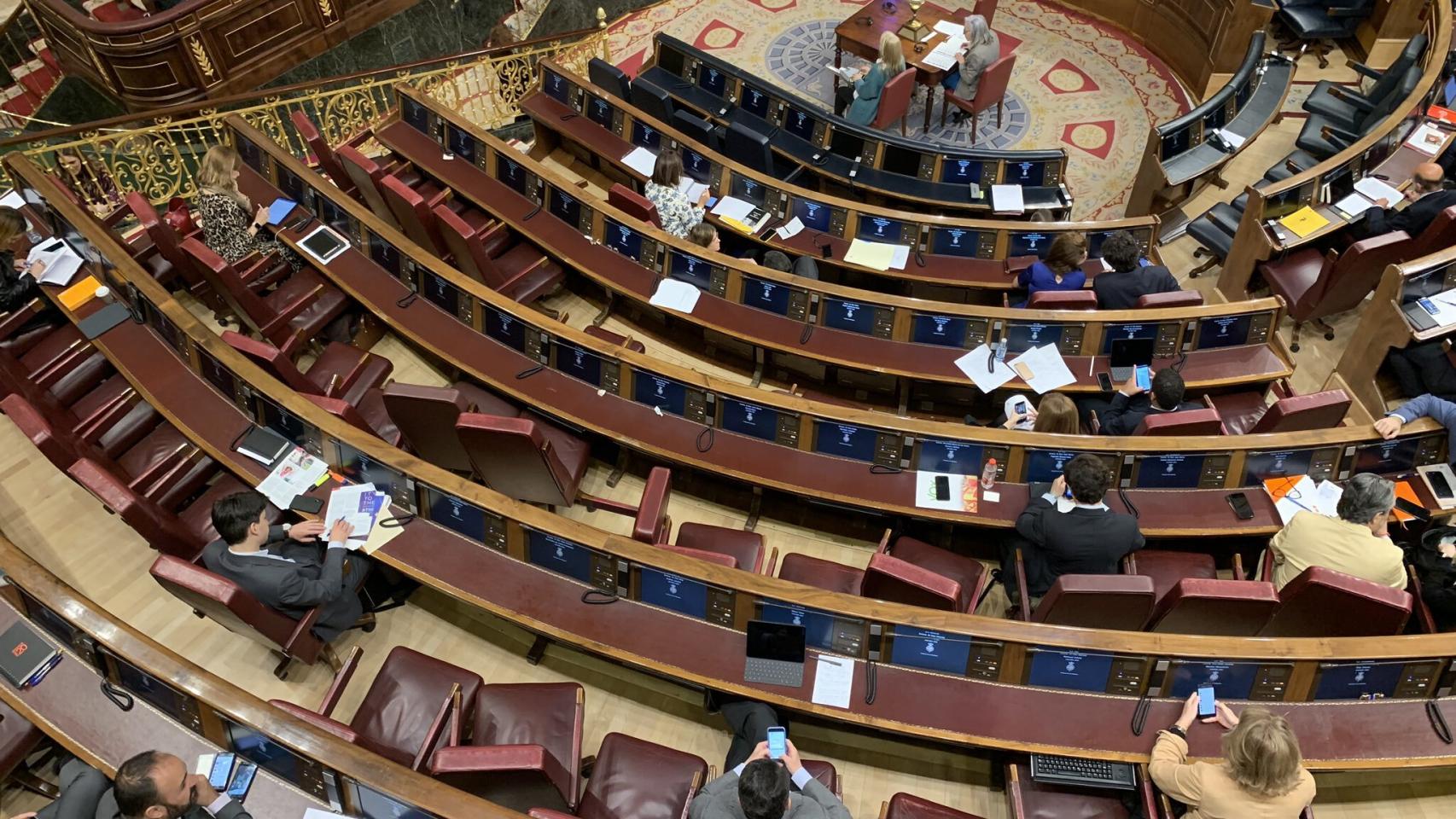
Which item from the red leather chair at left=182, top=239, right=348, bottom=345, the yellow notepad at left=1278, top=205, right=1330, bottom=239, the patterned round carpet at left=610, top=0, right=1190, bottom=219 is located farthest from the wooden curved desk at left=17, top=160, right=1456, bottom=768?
the patterned round carpet at left=610, top=0, right=1190, bottom=219

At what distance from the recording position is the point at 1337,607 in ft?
12.4

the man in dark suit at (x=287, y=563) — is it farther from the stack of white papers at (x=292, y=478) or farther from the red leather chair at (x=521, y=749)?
the red leather chair at (x=521, y=749)

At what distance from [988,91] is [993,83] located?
76 mm

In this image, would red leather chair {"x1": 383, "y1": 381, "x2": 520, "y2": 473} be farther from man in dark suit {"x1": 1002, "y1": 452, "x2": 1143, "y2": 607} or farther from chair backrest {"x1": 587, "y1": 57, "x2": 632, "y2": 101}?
chair backrest {"x1": 587, "y1": 57, "x2": 632, "y2": 101}

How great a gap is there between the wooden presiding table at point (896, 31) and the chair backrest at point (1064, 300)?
3.40 meters

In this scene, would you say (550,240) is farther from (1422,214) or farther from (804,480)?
(1422,214)

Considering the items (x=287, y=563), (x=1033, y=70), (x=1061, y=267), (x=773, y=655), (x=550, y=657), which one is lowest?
(x=550, y=657)

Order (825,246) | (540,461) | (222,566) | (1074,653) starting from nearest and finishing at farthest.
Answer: (1074,653), (222,566), (540,461), (825,246)

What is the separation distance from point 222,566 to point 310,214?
2.83 meters

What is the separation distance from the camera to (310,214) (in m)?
6.12

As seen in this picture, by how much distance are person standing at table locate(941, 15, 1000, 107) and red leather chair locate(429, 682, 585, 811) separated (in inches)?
248

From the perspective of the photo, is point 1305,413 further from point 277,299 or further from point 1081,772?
point 277,299

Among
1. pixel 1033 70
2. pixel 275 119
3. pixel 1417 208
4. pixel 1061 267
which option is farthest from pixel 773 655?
pixel 1033 70

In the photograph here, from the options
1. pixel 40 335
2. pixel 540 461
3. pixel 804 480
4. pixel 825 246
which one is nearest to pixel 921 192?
pixel 825 246
